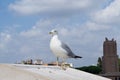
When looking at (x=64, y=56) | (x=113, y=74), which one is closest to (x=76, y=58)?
(x=64, y=56)

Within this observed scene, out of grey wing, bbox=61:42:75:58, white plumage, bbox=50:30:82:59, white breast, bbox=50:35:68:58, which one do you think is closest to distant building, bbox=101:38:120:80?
grey wing, bbox=61:42:75:58

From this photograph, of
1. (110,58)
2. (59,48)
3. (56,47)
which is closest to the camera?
(56,47)

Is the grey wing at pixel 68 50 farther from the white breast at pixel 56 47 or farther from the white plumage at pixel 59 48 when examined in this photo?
the white breast at pixel 56 47

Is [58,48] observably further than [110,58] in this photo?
No

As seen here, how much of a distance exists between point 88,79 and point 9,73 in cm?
300

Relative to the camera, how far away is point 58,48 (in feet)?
32.0

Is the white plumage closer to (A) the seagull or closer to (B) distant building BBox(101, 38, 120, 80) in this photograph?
(A) the seagull

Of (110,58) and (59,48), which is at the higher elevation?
(110,58)

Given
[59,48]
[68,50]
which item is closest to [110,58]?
[68,50]

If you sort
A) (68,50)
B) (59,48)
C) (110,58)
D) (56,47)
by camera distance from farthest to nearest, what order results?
(110,58), (68,50), (59,48), (56,47)

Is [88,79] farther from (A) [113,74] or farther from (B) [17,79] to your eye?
(A) [113,74]

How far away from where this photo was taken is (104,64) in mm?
83312

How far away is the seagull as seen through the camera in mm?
9711

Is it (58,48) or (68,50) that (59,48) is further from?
(68,50)
